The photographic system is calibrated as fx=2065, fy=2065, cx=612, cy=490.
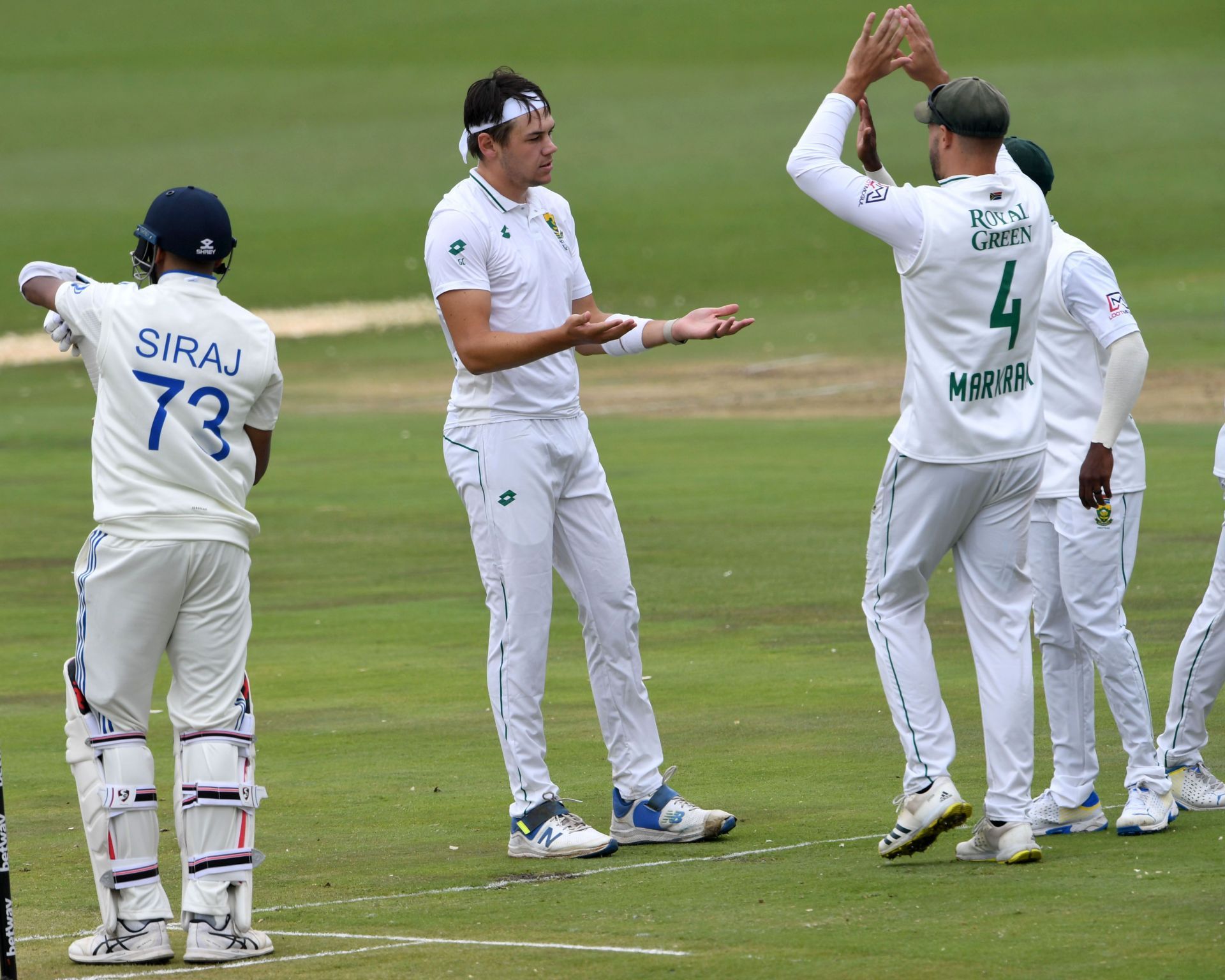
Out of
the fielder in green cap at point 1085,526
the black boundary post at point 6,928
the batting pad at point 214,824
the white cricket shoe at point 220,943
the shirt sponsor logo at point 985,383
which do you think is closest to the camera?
the black boundary post at point 6,928

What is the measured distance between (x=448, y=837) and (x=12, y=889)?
1.57 m

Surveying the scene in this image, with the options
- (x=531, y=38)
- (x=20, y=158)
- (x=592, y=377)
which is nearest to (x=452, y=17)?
(x=531, y=38)

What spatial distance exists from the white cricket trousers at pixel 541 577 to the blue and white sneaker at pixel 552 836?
48mm

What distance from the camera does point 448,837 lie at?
7.62 meters

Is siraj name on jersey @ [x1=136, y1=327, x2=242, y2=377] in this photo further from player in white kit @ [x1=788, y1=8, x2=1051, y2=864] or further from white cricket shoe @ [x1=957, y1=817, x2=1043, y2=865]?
white cricket shoe @ [x1=957, y1=817, x2=1043, y2=865]

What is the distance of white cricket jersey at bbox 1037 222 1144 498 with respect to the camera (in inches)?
284


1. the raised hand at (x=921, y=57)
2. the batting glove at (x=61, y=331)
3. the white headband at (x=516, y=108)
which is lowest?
the batting glove at (x=61, y=331)

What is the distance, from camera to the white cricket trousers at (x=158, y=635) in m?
5.93

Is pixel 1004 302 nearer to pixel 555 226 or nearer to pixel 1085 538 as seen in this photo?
pixel 1085 538

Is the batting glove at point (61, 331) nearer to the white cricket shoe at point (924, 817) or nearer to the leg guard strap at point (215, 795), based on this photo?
the leg guard strap at point (215, 795)

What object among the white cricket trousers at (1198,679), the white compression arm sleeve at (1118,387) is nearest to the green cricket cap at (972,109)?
the white compression arm sleeve at (1118,387)

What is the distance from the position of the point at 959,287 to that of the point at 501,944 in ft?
8.36

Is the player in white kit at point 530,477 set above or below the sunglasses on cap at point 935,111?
below

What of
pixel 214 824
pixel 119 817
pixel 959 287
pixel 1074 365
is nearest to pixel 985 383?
pixel 959 287
